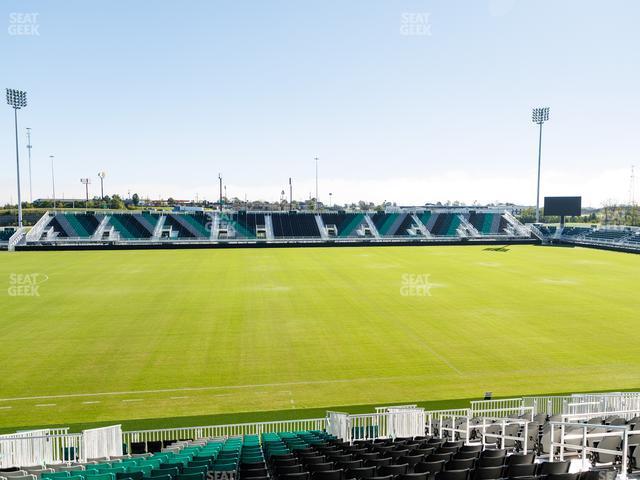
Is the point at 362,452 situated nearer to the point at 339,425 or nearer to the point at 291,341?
the point at 339,425

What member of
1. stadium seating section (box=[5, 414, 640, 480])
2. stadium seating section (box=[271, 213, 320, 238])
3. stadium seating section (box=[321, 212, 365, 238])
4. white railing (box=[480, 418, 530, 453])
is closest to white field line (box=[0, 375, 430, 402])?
stadium seating section (box=[5, 414, 640, 480])

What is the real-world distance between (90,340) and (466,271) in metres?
34.2

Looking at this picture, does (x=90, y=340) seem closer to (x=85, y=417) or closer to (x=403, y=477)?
(x=85, y=417)

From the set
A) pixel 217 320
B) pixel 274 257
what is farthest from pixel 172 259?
pixel 217 320

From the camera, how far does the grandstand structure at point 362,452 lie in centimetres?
737

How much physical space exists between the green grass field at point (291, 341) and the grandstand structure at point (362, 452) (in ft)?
9.64

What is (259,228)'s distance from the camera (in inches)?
3184

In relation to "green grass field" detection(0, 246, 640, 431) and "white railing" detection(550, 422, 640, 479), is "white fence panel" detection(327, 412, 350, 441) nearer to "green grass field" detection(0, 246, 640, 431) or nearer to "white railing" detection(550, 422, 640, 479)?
"green grass field" detection(0, 246, 640, 431)

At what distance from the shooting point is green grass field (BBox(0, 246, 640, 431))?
17.2 metres

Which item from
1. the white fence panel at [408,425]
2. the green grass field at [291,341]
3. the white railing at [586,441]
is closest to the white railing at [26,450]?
the green grass field at [291,341]

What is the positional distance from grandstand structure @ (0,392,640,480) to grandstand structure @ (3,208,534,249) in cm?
6148

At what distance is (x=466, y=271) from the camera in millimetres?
46750

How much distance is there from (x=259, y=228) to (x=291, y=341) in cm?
5818

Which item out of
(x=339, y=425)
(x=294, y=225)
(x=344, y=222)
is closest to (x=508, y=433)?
(x=339, y=425)
